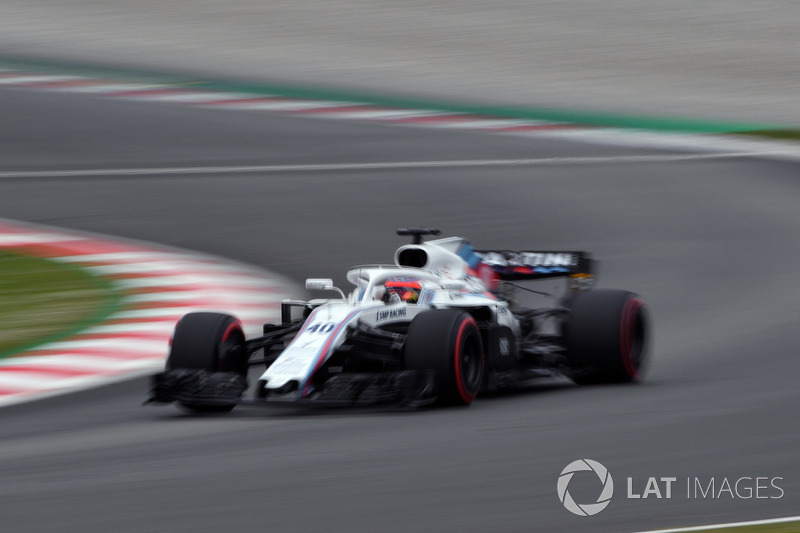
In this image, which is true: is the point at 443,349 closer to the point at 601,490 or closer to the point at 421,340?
the point at 421,340

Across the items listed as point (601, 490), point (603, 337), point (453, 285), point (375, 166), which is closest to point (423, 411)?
point (453, 285)

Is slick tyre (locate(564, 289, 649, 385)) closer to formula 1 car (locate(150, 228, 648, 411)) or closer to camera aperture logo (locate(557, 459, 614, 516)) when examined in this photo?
formula 1 car (locate(150, 228, 648, 411))

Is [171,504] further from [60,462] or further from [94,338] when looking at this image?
[94,338]

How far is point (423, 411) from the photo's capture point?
25.6 feet

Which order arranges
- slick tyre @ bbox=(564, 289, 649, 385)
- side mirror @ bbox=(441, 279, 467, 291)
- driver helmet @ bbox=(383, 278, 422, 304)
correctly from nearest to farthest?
driver helmet @ bbox=(383, 278, 422, 304)
side mirror @ bbox=(441, 279, 467, 291)
slick tyre @ bbox=(564, 289, 649, 385)

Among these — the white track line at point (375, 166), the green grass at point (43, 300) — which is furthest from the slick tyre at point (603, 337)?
the white track line at point (375, 166)

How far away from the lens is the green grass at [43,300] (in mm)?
10828

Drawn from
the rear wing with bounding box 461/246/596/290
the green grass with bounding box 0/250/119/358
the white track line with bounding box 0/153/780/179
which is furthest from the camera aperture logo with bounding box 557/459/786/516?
the white track line with bounding box 0/153/780/179

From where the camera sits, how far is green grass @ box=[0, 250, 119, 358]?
1083cm

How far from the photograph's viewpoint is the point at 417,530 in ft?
17.3

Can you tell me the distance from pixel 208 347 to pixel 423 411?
1383mm

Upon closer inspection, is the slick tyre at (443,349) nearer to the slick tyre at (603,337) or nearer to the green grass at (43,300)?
the slick tyre at (603,337)

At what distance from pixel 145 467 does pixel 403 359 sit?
1933 mm

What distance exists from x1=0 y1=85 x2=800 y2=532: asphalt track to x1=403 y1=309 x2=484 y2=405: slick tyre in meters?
0.20
